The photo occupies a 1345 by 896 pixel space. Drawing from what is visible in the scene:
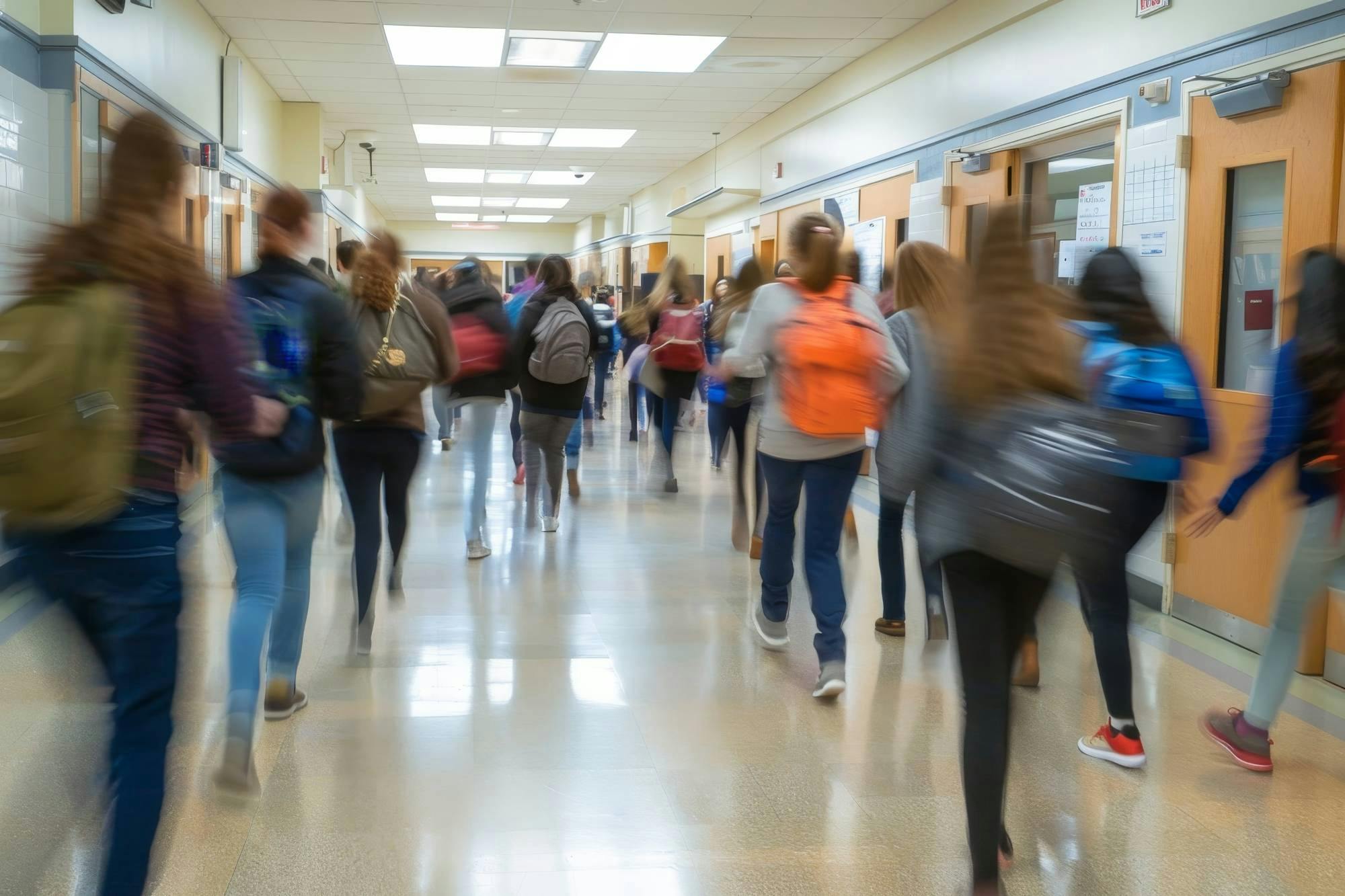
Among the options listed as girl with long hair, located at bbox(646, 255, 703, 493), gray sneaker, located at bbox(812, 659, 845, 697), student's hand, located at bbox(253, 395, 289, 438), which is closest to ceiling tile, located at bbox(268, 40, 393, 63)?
girl with long hair, located at bbox(646, 255, 703, 493)

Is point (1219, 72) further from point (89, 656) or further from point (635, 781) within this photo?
point (89, 656)

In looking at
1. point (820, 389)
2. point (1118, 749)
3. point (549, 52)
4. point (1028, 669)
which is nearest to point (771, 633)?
point (1028, 669)

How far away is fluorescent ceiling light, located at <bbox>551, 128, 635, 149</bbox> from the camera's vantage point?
12500 mm

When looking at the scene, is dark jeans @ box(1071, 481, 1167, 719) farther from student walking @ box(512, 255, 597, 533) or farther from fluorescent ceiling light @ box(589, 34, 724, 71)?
fluorescent ceiling light @ box(589, 34, 724, 71)

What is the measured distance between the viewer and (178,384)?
1.99 meters

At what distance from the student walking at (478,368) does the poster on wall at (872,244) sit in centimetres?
368

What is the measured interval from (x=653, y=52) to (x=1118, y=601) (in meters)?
6.59

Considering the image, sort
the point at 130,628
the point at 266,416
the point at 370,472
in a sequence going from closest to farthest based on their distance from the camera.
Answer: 1. the point at 130,628
2. the point at 266,416
3. the point at 370,472

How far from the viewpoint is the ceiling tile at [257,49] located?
848cm

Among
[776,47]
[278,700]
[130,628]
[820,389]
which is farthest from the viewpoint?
[776,47]

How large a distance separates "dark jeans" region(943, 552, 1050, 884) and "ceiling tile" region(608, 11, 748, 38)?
612 cm

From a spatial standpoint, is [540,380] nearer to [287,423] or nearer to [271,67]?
[287,423]

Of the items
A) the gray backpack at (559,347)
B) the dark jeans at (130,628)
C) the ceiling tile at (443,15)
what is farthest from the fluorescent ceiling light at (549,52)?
the dark jeans at (130,628)

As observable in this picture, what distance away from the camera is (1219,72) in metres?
4.64
